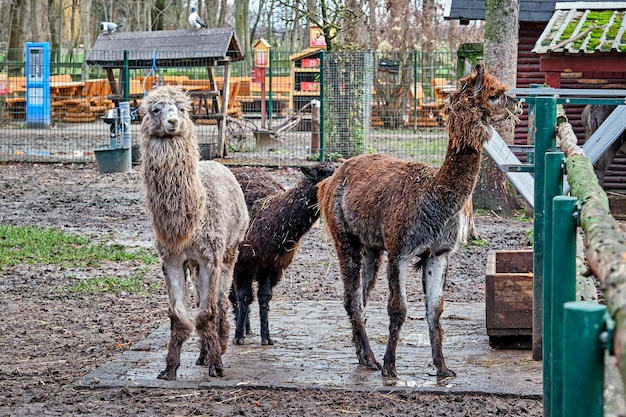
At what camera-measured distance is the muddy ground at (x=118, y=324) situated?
17.9 feet

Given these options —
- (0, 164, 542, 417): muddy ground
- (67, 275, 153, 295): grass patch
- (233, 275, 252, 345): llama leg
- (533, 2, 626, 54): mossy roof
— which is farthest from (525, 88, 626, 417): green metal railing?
(533, 2, 626, 54): mossy roof

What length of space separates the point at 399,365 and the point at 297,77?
22654 mm

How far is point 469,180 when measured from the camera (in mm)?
5953

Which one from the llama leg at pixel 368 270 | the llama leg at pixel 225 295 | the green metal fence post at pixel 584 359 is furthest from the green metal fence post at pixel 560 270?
the llama leg at pixel 368 270

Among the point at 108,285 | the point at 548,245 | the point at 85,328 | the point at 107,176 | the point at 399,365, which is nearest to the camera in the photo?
the point at 548,245

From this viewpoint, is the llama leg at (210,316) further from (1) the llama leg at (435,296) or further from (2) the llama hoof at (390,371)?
(1) the llama leg at (435,296)

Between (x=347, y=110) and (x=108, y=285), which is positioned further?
(x=347, y=110)

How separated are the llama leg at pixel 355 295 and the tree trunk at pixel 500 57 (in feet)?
21.7

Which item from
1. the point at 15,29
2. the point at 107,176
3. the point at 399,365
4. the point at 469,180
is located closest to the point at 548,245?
the point at 469,180

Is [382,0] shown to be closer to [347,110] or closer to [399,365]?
[347,110]

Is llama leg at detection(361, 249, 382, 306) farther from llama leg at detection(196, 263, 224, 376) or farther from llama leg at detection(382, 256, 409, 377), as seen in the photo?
llama leg at detection(196, 263, 224, 376)

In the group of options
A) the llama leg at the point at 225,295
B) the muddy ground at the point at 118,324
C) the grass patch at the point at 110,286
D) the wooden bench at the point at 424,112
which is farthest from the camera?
the wooden bench at the point at 424,112

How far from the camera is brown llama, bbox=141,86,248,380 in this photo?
19.6ft

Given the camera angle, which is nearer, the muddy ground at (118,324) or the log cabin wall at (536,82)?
the muddy ground at (118,324)
